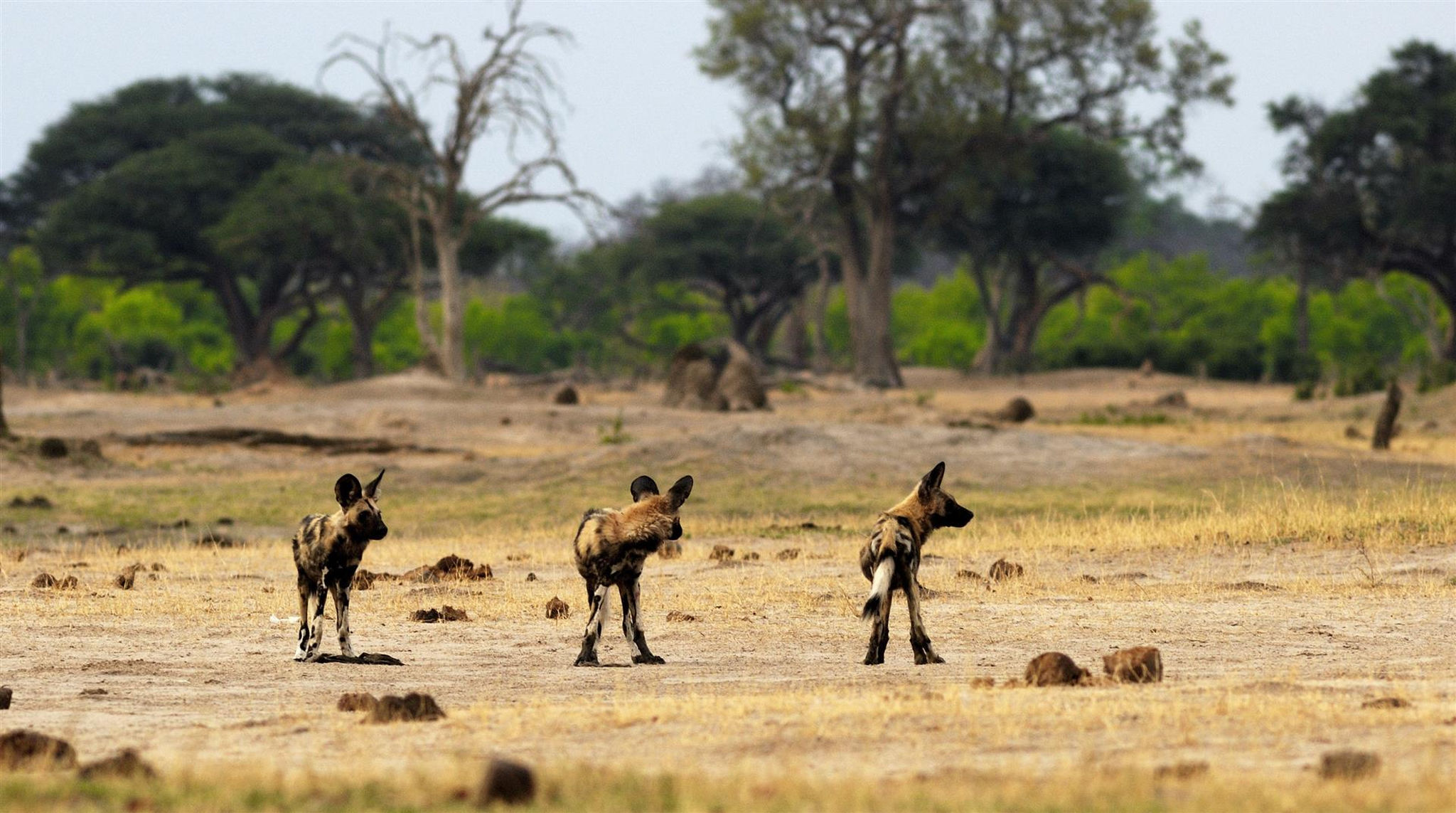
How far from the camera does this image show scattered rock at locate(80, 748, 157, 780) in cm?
579

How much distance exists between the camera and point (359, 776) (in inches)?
227

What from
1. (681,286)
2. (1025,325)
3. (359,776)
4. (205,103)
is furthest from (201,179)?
(359,776)

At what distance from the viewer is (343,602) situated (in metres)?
9.75

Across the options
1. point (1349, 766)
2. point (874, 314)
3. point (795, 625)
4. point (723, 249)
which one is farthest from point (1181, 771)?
point (723, 249)

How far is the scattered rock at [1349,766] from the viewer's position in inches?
217

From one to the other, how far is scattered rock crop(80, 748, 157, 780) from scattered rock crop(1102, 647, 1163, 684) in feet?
14.2

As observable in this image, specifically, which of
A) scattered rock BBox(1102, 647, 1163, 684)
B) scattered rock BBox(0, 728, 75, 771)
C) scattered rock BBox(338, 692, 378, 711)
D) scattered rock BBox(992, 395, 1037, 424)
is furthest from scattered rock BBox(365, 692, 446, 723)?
scattered rock BBox(992, 395, 1037, 424)

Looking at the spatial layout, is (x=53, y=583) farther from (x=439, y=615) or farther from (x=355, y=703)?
(x=355, y=703)

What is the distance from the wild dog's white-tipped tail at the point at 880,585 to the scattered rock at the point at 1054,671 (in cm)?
110

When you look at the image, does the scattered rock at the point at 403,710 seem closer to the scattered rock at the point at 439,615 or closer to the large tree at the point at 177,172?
the scattered rock at the point at 439,615

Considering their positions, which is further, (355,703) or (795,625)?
(795,625)

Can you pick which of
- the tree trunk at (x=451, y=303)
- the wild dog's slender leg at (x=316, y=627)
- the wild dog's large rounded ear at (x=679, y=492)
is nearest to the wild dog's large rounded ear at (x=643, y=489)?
the wild dog's large rounded ear at (x=679, y=492)

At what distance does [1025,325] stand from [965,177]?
778cm

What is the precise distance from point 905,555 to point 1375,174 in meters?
49.0
